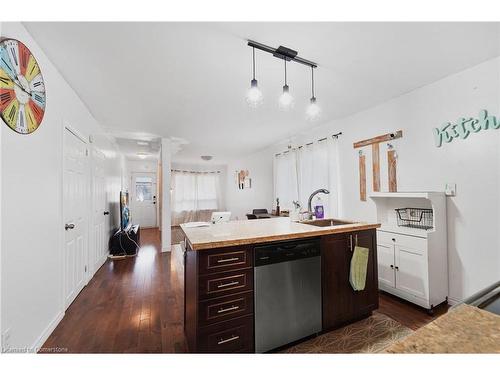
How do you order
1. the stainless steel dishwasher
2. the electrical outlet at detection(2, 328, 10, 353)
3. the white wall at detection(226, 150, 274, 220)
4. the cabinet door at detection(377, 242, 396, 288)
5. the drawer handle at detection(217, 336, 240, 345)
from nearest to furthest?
1. the electrical outlet at detection(2, 328, 10, 353)
2. the drawer handle at detection(217, 336, 240, 345)
3. the stainless steel dishwasher
4. the cabinet door at detection(377, 242, 396, 288)
5. the white wall at detection(226, 150, 274, 220)

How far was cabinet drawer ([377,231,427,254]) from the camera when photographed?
7.52 feet

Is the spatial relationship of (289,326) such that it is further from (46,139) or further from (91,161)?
(91,161)

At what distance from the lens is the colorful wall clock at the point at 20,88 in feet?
4.59

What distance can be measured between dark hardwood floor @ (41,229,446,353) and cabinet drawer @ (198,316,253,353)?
477 mm

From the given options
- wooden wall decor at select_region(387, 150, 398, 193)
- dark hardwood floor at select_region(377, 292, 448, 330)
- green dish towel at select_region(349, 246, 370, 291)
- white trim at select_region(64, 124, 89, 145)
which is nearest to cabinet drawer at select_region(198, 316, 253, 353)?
green dish towel at select_region(349, 246, 370, 291)

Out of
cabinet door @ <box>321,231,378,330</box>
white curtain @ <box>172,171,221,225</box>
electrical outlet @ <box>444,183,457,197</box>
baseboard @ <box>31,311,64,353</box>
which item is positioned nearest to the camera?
baseboard @ <box>31,311,64,353</box>

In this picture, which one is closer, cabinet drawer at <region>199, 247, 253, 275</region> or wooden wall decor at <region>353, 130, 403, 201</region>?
cabinet drawer at <region>199, 247, 253, 275</region>

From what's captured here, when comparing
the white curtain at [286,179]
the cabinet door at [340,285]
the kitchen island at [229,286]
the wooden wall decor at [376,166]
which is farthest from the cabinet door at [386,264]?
the white curtain at [286,179]

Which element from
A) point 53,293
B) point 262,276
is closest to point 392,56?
point 262,276

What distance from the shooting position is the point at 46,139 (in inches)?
74.2

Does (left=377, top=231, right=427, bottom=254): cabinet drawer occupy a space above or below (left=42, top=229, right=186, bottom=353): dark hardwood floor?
above

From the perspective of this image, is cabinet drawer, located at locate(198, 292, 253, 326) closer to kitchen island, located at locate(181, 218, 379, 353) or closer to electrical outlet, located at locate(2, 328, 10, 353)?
kitchen island, located at locate(181, 218, 379, 353)

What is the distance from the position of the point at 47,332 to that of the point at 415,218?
3927 millimetres

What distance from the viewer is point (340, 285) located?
76.6 inches
